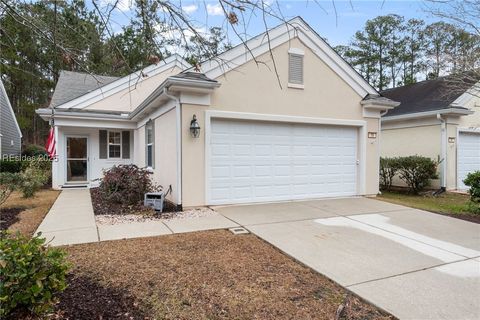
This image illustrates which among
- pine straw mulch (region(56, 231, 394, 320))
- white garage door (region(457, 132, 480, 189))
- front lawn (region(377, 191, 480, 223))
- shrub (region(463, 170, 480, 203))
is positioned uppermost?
white garage door (region(457, 132, 480, 189))

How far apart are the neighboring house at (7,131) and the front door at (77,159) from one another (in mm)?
5172

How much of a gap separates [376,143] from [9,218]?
10.3m

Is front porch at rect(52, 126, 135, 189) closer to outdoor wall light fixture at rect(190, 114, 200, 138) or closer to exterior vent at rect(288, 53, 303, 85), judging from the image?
outdoor wall light fixture at rect(190, 114, 200, 138)

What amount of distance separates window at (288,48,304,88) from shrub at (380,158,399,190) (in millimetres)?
5515

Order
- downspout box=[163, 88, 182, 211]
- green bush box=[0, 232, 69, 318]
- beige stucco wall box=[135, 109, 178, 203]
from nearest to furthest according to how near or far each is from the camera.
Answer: green bush box=[0, 232, 69, 318] → downspout box=[163, 88, 182, 211] → beige stucco wall box=[135, 109, 178, 203]

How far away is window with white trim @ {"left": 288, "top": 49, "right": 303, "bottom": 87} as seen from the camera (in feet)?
29.4

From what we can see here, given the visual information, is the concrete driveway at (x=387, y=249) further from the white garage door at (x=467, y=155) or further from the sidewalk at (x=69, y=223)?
the white garage door at (x=467, y=155)

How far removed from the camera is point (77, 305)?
3061 millimetres

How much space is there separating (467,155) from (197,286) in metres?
13.5

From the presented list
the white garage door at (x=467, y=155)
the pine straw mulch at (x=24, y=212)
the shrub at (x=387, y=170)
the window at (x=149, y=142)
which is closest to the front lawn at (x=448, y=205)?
the shrub at (x=387, y=170)

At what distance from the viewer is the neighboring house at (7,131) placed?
16734 millimetres

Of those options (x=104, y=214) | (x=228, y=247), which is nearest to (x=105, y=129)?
(x=104, y=214)

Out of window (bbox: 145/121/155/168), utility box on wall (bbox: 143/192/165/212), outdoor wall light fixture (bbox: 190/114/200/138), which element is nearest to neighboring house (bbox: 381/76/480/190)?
outdoor wall light fixture (bbox: 190/114/200/138)

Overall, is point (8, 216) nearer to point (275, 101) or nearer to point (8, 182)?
point (8, 182)
